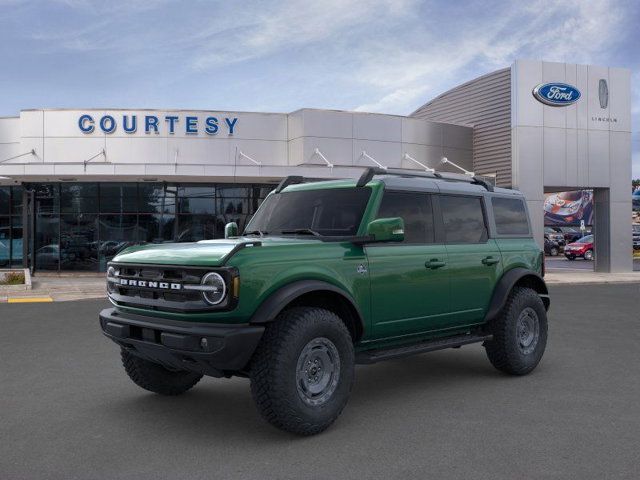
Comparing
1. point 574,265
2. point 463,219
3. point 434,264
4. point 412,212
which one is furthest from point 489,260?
point 574,265

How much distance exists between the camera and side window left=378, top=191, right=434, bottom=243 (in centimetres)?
548

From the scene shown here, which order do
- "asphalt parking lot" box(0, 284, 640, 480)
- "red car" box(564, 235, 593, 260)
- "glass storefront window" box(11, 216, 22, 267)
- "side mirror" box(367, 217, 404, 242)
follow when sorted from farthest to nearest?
"red car" box(564, 235, 593, 260) < "glass storefront window" box(11, 216, 22, 267) < "side mirror" box(367, 217, 404, 242) < "asphalt parking lot" box(0, 284, 640, 480)

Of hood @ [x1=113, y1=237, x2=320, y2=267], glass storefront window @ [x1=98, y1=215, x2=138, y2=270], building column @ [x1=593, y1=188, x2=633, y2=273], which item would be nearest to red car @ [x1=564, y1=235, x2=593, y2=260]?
building column @ [x1=593, y1=188, x2=633, y2=273]

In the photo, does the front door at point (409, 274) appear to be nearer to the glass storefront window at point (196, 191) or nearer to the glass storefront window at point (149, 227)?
the glass storefront window at point (196, 191)

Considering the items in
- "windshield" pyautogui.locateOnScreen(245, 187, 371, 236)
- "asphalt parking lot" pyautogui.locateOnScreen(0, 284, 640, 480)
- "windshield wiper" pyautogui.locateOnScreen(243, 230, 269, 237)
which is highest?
"windshield" pyautogui.locateOnScreen(245, 187, 371, 236)

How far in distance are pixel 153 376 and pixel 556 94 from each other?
22.0 meters

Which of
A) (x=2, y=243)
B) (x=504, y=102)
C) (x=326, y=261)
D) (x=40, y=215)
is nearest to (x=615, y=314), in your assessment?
(x=326, y=261)

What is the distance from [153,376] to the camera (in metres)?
5.52

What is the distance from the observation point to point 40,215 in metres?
23.5

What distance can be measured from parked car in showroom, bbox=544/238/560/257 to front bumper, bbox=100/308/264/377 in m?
39.4

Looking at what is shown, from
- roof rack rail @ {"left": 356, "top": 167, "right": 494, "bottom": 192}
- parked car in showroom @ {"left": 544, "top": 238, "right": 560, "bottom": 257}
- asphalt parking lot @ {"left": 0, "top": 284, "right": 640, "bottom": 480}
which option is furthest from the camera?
parked car in showroom @ {"left": 544, "top": 238, "right": 560, "bottom": 257}

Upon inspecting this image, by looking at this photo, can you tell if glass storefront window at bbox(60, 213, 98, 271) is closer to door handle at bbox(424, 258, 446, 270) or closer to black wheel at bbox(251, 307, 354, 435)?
door handle at bbox(424, 258, 446, 270)

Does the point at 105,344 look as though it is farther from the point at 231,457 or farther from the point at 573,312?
the point at 573,312

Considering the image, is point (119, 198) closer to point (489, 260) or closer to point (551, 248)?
point (489, 260)
